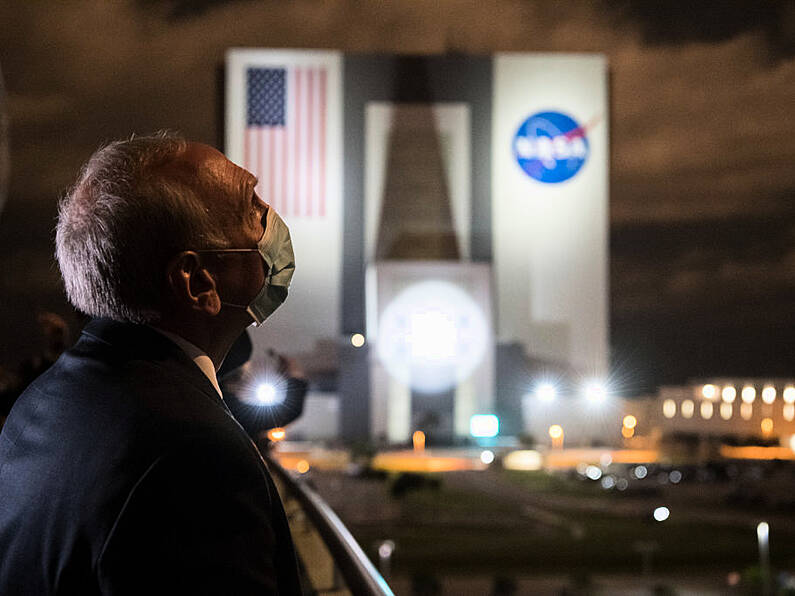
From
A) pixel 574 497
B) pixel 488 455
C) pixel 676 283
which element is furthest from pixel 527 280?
pixel 676 283

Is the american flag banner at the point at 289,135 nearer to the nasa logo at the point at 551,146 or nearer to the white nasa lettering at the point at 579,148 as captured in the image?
the nasa logo at the point at 551,146

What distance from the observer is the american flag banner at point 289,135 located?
45031 mm

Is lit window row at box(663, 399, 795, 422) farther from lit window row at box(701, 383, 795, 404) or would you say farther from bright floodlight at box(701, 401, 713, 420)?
lit window row at box(701, 383, 795, 404)

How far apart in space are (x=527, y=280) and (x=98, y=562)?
50.0m

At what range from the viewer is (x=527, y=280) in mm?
50688

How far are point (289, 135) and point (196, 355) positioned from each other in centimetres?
4464

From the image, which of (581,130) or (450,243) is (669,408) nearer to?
(450,243)

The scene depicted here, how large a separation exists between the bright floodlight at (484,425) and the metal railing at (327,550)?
47.5 metres

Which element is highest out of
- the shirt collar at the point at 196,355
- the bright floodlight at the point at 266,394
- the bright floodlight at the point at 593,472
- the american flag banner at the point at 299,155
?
the american flag banner at the point at 299,155

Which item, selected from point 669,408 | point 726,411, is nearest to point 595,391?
point 669,408

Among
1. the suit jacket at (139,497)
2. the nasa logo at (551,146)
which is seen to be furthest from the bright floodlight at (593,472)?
the suit jacket at (139,497)

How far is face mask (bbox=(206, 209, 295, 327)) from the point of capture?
1489 mm

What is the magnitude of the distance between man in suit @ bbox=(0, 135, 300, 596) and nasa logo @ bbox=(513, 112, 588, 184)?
48343 mm

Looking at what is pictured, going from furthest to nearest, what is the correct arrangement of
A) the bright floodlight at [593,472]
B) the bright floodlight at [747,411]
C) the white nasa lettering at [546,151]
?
1. the bright floodlight at [747,411]
2. the white nasa lettering at [546,151]
3. the bright floodlight at [593,472]
